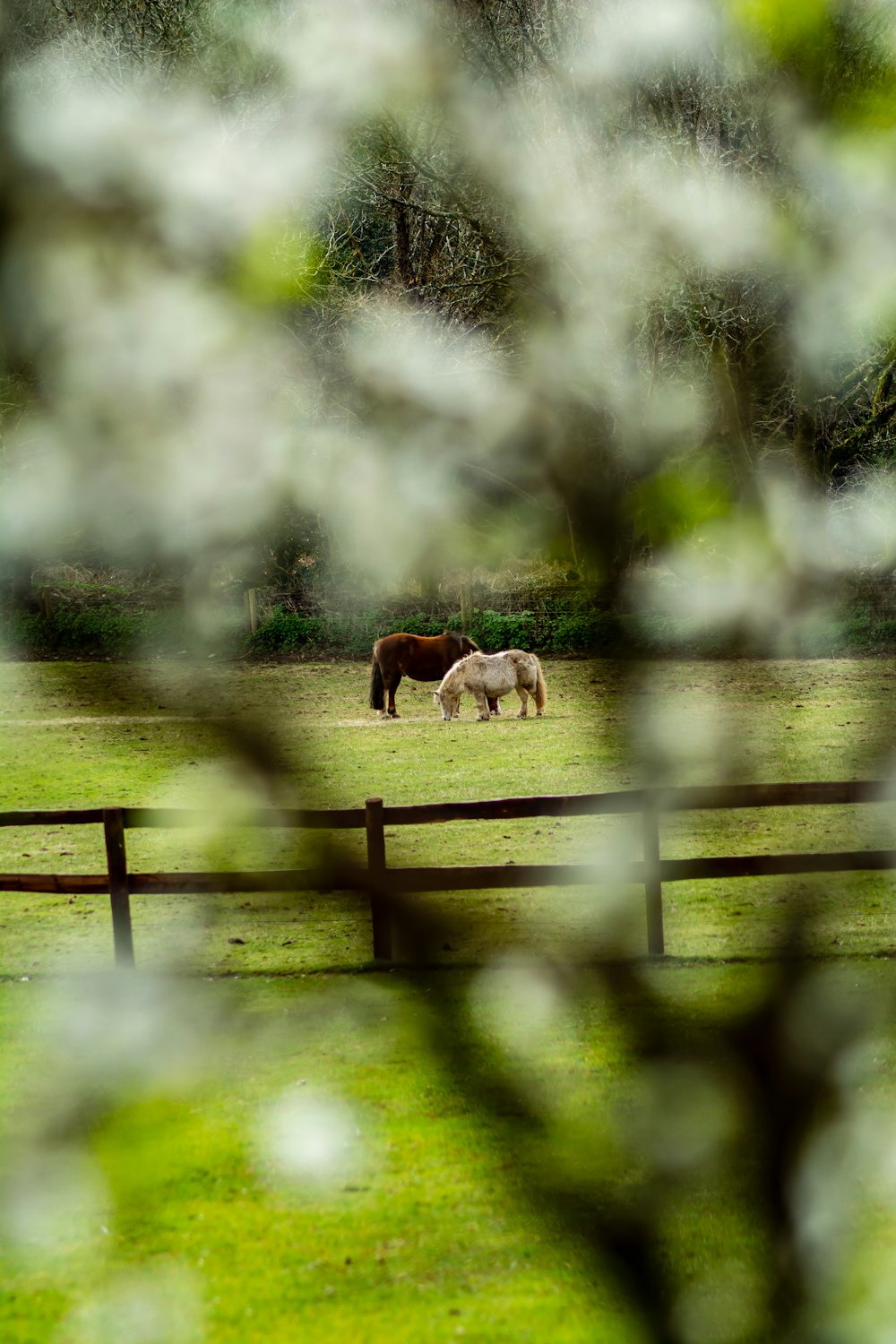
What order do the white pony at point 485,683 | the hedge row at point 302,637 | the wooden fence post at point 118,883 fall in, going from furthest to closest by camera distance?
the white pony at point 485,683
the wooden fence post at point 118,883
the hedge row at point 302,637

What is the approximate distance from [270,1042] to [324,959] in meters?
0.85

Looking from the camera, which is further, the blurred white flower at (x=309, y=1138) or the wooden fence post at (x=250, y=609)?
the blurred white flower at (x=309, y=1138)

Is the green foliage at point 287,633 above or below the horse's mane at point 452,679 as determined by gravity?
above

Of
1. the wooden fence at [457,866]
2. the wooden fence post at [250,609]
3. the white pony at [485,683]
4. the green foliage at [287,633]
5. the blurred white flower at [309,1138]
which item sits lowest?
the blurred white flower at [309,1138]

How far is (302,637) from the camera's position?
540 millimetres

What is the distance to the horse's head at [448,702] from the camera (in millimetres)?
11352

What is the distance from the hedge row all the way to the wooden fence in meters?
0.06

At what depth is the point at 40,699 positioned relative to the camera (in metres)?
0.41

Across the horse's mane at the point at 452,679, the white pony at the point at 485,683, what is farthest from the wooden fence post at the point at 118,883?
the horse's mane at the point at 452,679

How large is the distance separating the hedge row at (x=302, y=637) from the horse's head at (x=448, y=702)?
10.8 metres

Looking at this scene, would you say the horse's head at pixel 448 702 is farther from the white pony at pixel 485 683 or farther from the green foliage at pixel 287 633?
the green foliage at pixel 287 633

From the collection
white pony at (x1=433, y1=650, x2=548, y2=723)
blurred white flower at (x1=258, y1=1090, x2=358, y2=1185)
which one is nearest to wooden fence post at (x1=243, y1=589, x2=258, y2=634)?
blurred white flower at (x1=258, y1=1090, x2=358, y2=1185)

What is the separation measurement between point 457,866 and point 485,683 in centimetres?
980

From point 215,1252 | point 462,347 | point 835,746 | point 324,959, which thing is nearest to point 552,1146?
point 835,746
